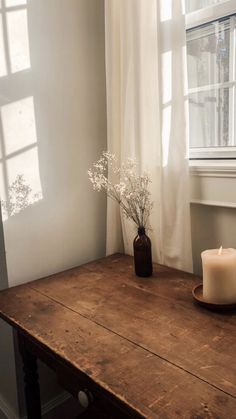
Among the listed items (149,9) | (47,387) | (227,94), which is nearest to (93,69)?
(149,9)

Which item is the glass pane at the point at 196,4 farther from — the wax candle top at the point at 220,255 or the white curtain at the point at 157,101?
the wax candle top at the point at 220,255

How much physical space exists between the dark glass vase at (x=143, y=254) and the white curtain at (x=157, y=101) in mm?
128

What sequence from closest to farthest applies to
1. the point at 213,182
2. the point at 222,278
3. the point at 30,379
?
the point at 222,278, the point at 30,379, the point at 213,182

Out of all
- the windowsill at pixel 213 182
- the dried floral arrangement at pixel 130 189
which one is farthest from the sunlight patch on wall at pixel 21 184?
the windowsill at pixel 213 182

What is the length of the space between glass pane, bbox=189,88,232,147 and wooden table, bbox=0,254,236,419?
21.8 inches

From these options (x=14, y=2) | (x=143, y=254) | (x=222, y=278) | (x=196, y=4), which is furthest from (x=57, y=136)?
(x=222, y=278)

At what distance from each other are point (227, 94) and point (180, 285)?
752 mm

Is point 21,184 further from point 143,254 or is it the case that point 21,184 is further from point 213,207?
point 213,207

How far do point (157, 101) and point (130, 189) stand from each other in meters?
0.36

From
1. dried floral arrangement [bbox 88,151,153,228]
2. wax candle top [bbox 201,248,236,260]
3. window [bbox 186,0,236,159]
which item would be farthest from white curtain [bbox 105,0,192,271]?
wax candle top [bbox 201,248,236,260]

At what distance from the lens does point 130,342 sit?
2.89 ft

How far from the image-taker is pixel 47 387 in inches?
60.6

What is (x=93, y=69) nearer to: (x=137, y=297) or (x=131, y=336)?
(x=137, y=297)

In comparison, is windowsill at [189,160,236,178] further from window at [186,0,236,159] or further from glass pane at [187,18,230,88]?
glass pane at [187,18,230,88]
